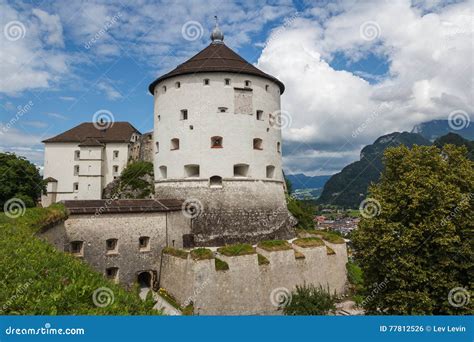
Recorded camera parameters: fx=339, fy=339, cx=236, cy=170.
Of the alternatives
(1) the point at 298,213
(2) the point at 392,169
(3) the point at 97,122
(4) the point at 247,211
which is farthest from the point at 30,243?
(3) the point at 97,122

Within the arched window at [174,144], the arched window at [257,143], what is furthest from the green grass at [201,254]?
the arched window at [257,143]

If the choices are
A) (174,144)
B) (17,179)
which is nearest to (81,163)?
(17,179)

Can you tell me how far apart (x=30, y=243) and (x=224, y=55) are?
15.7m

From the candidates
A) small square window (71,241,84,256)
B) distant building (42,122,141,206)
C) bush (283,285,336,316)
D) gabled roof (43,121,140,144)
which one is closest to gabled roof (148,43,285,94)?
small square window (71,241,84,256)

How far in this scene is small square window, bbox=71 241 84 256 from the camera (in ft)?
47.3

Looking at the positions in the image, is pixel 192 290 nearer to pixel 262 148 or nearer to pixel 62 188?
pixel 262 148

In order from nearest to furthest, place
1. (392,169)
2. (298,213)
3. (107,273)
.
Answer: (392,169), (107,273), (298,213)

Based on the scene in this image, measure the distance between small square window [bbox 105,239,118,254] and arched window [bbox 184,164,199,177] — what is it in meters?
5.26

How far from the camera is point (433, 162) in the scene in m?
10.2

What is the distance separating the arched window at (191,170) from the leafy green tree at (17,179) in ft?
27.7

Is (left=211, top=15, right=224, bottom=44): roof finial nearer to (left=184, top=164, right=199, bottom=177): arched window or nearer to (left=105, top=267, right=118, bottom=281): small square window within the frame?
(left=184, top=164, right=199, bottom=177): arched window

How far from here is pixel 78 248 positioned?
14562 mm

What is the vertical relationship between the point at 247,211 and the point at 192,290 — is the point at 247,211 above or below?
above

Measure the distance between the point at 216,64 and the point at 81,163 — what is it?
20586 mm
